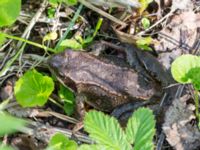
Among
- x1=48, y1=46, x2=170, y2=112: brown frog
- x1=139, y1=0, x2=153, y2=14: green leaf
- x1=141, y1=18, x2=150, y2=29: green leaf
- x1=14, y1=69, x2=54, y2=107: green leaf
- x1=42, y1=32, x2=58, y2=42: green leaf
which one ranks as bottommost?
x1=14, y1=69, x2=54, y2=107: green leaf

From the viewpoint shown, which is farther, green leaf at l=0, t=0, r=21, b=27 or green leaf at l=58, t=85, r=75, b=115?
green leaf at l=58, t=85, r=75, b=115

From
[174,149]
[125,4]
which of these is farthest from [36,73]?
[174,149]

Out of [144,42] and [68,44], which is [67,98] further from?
[144,42]

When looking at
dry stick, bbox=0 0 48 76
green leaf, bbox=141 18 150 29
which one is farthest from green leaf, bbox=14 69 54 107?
green leaf, bbox=141 18 150 29

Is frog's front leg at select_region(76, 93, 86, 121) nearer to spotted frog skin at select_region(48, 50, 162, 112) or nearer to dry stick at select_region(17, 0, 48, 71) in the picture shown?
spotted frog skin at select_region(48, 50, 162, 112)

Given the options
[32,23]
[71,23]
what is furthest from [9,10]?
→ [71,23]

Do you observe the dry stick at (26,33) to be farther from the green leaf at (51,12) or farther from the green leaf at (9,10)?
the green leaf at (9,10)

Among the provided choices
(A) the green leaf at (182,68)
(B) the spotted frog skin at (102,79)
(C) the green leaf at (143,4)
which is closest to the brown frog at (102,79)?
(B) the spotted frog skin at (102,79)
